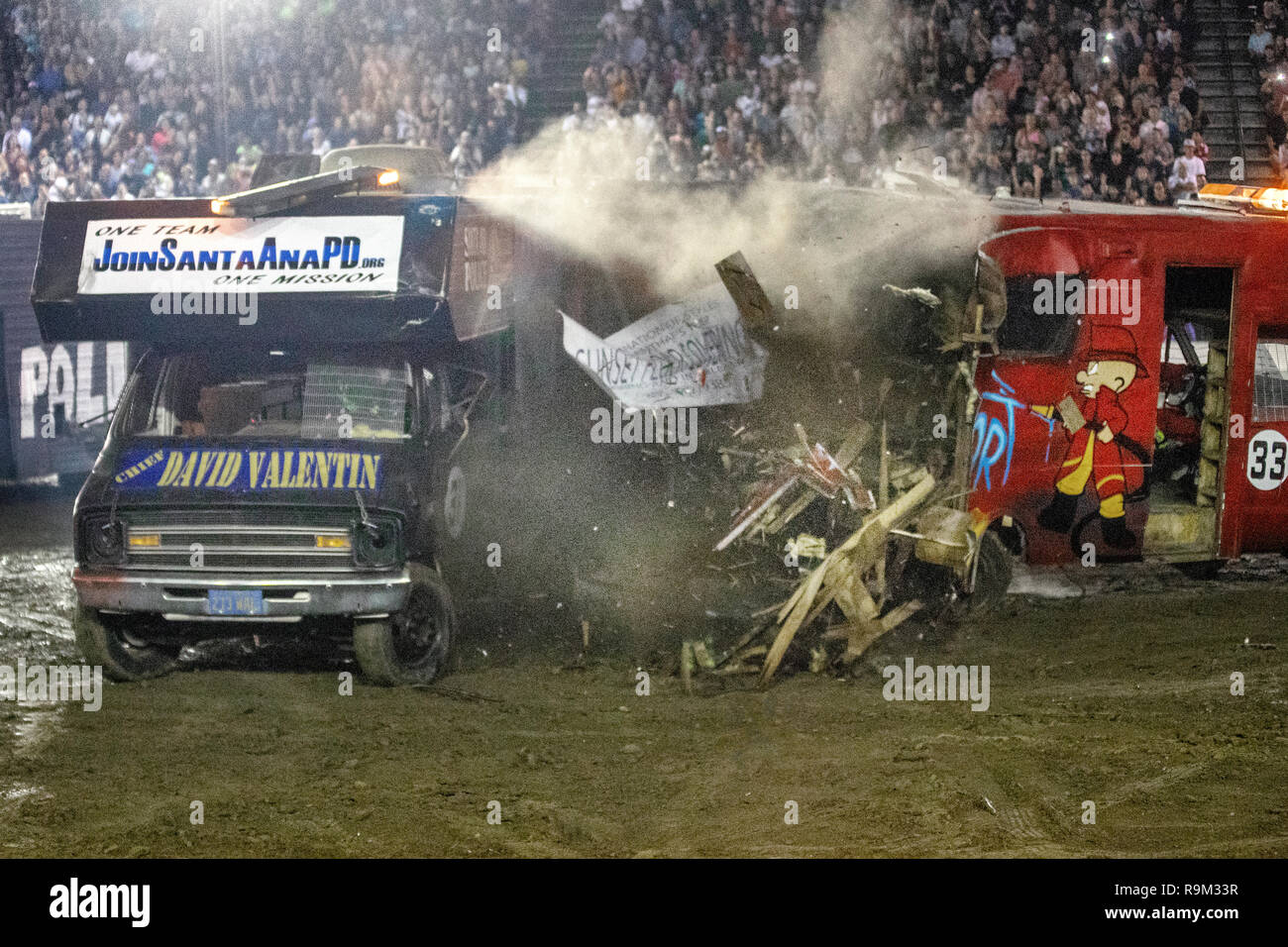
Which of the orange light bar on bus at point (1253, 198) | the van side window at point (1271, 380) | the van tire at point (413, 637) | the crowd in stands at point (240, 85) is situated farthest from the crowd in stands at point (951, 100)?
the van tire at point (413, 637)

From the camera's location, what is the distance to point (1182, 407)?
38.4 feet

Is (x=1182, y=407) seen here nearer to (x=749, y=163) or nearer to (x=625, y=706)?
(x=625, y=706)

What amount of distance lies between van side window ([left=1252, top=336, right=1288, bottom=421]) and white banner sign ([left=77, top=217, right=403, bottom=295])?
22.4 feet

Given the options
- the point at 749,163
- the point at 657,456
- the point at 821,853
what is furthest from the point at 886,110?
the point at 821,853

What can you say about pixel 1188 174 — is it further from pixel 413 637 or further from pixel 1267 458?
pixel 413 637

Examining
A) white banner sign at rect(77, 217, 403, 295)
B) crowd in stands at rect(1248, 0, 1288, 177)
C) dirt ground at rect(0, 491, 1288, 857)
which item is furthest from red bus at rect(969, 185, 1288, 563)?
crowd in stands at rect(1248, 0, 1288, 177)

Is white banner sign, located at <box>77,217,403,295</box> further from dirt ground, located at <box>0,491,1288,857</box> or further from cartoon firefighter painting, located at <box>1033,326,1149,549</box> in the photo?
cartoon firefighter painting, located at <box>1033,326,1149,549</box>

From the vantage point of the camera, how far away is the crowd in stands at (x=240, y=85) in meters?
22.2

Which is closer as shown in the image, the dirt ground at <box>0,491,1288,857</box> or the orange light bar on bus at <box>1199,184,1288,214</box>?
the dirt ground at <box>0,491,1288,857</box>

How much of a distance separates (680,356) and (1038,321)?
2.73m

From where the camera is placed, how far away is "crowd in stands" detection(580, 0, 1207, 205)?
16.5 m

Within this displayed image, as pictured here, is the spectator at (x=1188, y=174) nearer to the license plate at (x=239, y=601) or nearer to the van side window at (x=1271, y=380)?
the van side window at (x=1271, y=380)

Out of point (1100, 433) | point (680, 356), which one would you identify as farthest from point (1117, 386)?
point (680, 356)

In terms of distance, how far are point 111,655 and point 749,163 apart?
11896 millimetres
